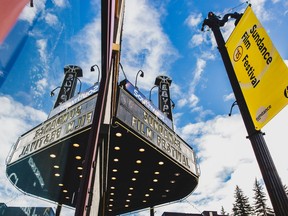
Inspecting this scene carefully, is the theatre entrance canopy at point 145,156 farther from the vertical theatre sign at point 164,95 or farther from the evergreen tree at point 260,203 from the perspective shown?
the evergreen tree at point 260,203

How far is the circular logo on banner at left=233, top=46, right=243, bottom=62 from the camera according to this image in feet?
11.3

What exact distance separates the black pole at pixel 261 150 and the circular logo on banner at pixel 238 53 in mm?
135

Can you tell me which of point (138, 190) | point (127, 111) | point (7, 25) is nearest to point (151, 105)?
point (127, 111)

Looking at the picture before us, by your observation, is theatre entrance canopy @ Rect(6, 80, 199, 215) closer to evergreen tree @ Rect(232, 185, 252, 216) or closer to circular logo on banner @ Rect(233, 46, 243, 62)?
circular logo on banner @ Rect(233, 46, 243, 62)

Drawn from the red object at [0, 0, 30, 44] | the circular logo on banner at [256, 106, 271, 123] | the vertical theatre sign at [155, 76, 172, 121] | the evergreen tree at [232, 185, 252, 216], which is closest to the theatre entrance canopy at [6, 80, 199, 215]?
the vertical theatre sign at [155, 76, 172, 121]

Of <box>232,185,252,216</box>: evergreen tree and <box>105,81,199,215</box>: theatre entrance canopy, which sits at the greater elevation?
<box>232,185,252,216</box>: evergreen tree

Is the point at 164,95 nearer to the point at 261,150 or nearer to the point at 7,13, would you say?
the point at 261,150

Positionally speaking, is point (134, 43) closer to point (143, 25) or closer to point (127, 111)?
point (143, 25)

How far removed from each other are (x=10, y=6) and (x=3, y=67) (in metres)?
0.31

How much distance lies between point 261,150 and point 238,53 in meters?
1.64

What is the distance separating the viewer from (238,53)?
3.50 metres

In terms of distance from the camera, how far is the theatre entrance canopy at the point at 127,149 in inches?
352

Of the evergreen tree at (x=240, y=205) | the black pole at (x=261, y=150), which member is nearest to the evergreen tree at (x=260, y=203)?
the evergreen tree at (x=240, y=205)

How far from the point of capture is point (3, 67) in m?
0.73
